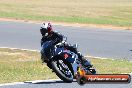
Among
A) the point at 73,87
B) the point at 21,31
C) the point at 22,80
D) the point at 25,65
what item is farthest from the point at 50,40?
the point at 21,31

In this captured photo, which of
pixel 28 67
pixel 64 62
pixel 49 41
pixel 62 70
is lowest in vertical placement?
pixel 28 67

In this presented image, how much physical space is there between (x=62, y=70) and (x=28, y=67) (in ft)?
30.2

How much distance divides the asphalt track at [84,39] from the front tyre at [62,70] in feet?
45.8

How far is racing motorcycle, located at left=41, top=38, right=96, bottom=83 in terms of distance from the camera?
20.7 ft

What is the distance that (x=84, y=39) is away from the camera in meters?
28.0

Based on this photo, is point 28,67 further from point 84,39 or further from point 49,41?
point 84,39

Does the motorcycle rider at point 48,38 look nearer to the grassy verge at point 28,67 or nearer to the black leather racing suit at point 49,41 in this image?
the black leather racing suit at point 49,41

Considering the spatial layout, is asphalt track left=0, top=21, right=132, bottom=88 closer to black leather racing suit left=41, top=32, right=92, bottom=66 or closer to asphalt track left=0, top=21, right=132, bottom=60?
asphalt track left=0, top=21, right=132, bottom=60

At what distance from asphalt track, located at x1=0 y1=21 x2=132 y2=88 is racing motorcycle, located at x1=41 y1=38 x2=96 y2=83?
1399 centimetres

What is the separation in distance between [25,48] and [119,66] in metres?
6.98

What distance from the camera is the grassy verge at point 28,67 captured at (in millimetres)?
13838

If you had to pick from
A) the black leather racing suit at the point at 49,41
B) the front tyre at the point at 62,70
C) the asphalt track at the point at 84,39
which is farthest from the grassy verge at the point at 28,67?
the black leather racing suit at the point at 49,41

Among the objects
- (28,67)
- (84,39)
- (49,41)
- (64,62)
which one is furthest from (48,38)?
(84,39)

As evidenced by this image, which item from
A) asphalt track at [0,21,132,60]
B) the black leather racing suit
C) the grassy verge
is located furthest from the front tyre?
asphalt track at [0,21,132,60]
